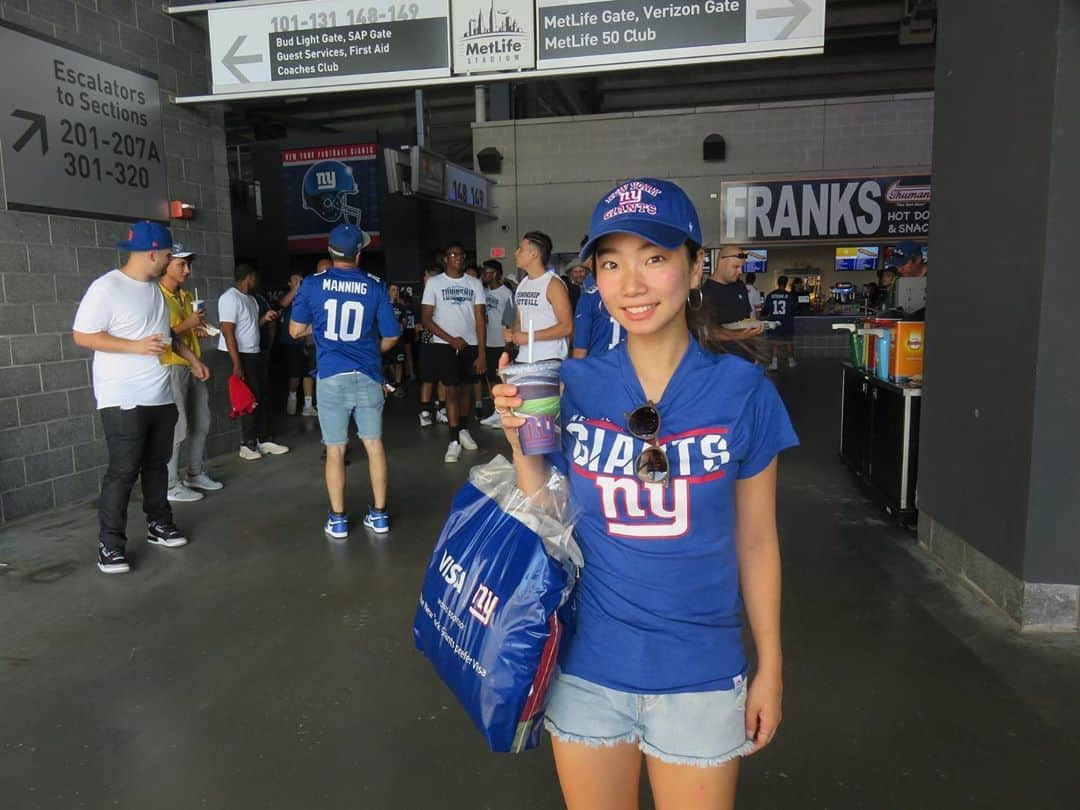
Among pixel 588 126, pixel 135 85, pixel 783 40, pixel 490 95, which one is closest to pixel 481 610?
pixel 783 40

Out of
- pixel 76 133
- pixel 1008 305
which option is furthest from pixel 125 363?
pixel 1008 305

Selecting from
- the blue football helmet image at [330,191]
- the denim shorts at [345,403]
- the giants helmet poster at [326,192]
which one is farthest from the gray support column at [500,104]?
the denim shorts at [345,403]

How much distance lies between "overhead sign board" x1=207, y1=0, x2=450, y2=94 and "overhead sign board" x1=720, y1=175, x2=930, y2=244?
10.7 m

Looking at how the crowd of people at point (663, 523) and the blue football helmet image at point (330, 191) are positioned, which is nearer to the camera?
the crowd of people at point (663, 523)

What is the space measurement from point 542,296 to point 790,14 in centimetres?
251

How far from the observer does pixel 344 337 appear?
171 inches

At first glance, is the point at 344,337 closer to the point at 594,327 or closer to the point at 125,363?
the point at 125,363

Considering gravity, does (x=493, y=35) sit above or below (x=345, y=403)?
above

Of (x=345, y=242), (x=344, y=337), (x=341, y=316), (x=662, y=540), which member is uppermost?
(x=345, y=242)

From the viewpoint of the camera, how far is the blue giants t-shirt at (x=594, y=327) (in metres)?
5.03

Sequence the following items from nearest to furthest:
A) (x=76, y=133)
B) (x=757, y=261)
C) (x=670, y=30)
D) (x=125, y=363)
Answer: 1. (x=125, y=363)
2. (x=670, y=30)
3. (x=76, y=133)
4. (x=757, y=261)

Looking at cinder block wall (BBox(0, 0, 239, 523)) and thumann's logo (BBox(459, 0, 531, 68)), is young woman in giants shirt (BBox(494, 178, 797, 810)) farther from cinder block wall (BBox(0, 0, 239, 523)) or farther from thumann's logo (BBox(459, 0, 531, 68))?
cinder block wall (BBox(0, 0, 239, 523))

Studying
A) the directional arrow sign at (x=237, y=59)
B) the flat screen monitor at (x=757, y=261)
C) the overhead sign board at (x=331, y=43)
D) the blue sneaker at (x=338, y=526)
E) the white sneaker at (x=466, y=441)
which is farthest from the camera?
the flat screen monitor at (x=757, y=261)

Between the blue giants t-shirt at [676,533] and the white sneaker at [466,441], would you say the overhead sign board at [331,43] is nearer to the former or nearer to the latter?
the white sneaker at [466,441]
